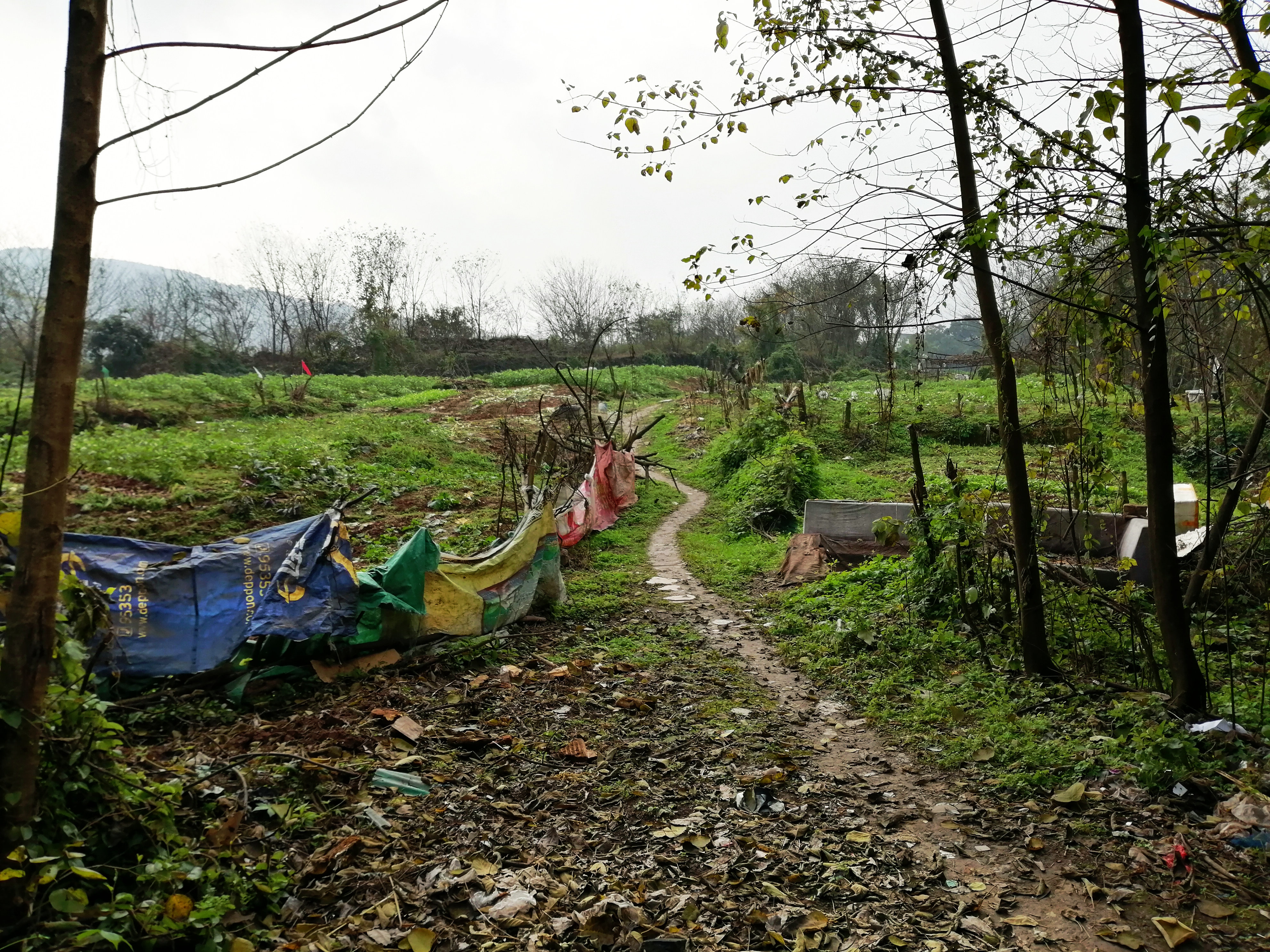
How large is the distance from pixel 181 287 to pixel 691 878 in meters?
38.6

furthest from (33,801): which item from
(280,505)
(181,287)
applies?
(181,287)

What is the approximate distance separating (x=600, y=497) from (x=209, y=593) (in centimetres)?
653

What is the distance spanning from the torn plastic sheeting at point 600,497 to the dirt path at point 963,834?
12.3 ft

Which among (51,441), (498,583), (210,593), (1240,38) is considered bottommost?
(498,583)

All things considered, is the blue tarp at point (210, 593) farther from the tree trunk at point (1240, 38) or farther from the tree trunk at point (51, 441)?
the tree trunk at point (1240, 38)

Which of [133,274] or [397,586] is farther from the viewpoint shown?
[133,274]

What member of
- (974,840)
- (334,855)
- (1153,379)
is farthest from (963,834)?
(334,855)

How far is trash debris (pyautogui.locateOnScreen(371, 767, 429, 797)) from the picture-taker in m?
3.66

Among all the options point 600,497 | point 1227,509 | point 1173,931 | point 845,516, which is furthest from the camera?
point 600,497

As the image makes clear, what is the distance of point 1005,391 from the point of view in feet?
14.6

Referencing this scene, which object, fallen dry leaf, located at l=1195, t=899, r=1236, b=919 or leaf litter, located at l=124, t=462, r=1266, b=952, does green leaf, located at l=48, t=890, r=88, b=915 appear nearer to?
leaf litter, located at l=124, t=462, r=1266, b=952

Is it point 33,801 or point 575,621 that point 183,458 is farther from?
point 33,801

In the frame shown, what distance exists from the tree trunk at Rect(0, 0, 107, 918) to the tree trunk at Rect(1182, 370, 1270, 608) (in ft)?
15.2

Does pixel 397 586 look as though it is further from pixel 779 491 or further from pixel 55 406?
pixel 779 491
